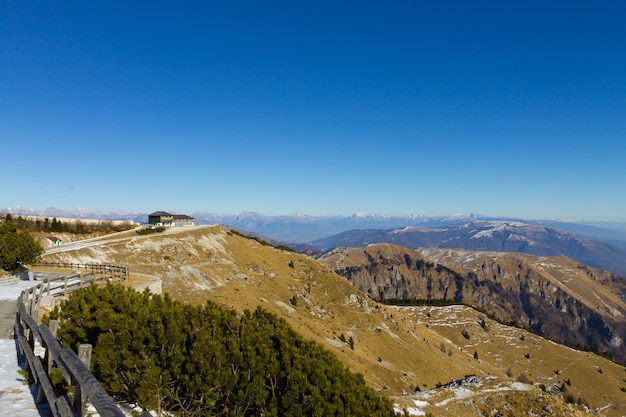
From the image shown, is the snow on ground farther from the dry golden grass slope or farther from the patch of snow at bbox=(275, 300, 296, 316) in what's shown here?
the patch of snow at bbox=(275, 300, 296, 316)

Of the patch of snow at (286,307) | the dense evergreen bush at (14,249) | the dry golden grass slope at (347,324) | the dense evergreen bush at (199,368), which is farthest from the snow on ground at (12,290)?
the patch of snow at (286,307)

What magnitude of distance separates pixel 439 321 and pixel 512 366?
37763 mm

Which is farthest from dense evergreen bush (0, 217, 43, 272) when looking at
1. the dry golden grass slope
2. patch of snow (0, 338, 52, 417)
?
patch of snow (0, 338, 52, 417)

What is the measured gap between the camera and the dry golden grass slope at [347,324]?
41.7 meters

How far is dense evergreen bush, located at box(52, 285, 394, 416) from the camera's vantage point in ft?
42.4

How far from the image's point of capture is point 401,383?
7369 cm

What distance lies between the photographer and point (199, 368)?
13.1 metres

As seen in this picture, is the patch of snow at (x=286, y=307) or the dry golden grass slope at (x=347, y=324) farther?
the patch of snow at (x=286, y=307)

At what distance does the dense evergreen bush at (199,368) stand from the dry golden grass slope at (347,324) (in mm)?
25547

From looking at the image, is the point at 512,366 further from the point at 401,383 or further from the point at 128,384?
the point at 128,384

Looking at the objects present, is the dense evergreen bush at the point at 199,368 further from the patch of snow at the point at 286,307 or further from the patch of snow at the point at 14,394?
the patch of snow at the point at 286,307

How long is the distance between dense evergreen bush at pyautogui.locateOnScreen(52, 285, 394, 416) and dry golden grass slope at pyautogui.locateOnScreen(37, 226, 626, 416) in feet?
83.8

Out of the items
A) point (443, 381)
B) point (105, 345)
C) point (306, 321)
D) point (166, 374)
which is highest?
point (105, 345)

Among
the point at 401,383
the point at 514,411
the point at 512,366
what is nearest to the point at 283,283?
the point at 401,383
